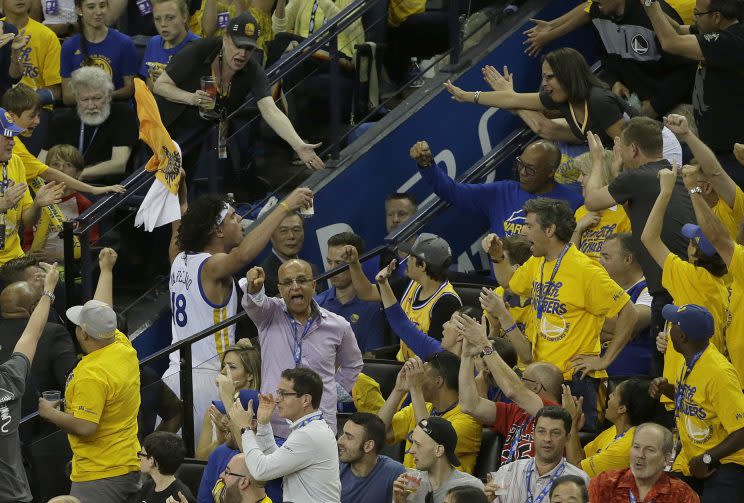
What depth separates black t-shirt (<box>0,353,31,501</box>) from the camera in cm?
877

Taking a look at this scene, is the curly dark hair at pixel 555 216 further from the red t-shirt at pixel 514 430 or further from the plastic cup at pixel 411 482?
the plastic cup at pixel 411 482

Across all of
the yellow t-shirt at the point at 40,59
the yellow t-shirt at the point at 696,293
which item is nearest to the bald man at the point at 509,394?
the yellow t-shirt at the point at 696,293

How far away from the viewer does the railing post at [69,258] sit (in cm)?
1097

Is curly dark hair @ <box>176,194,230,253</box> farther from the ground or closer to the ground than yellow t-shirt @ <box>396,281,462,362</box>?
farther from the ground

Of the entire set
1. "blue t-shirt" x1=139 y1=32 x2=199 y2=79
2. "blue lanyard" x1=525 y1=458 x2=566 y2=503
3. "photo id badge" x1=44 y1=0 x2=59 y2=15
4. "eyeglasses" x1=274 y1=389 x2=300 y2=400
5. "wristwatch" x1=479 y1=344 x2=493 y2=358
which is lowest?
"blue lanyard" x1=525 y1=458 x2=566 y2=503

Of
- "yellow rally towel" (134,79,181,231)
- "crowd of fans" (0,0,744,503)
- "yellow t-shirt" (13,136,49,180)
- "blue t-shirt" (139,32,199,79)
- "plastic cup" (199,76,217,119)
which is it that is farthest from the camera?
"blue t-shirt" (139,32,199,79)

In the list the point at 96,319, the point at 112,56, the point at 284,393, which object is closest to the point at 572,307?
the point at 284,393

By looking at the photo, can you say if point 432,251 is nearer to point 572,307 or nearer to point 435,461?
point 572,307

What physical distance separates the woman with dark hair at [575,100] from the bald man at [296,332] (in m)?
2.56

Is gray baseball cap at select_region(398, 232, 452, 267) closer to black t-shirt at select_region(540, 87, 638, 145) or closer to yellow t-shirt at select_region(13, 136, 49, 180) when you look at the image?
black t-shirt at select_region(540, 87, 638, 145)

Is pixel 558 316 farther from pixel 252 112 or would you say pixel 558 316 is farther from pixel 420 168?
pixel 252 112

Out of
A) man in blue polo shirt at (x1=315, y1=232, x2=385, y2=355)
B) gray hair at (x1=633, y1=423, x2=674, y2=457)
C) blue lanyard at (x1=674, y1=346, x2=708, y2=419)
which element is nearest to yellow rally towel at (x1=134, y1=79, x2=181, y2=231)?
man in blue polo shirt at (x1=315, y1=232, x2=385, y2=355)

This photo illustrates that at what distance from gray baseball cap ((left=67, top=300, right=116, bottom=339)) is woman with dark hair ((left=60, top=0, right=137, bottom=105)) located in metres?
3.73

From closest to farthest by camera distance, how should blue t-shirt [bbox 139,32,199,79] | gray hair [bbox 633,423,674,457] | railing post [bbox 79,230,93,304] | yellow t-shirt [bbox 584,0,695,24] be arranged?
gray hair [bbox 633,423,674,457]
railing post [bbox 79,230,93,304]
yellow t-shirt [bbox 584,0,695,24]
blue t-shirt [bbox 139,32,199,79]
